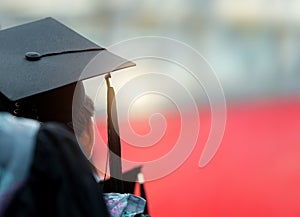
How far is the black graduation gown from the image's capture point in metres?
0.69

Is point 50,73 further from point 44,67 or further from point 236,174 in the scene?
point 236,174

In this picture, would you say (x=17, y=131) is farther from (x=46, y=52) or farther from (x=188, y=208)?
(x=188, y=208)

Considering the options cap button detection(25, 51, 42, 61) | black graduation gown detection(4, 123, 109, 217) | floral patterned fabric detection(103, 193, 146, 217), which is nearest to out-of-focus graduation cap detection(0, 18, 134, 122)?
cap button detection(25, 51, 42, 61)

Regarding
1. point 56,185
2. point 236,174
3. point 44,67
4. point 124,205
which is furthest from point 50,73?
point 236,174

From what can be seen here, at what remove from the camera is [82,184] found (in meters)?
0.73

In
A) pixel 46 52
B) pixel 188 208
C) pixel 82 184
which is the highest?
pixel 46 52

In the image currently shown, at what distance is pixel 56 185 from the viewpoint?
71 cm

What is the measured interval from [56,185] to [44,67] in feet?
2.27

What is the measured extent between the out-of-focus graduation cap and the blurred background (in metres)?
1.16

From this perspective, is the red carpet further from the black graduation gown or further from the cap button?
the black graduation gown

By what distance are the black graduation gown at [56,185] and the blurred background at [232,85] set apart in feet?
6.23

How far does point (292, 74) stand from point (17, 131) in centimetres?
405

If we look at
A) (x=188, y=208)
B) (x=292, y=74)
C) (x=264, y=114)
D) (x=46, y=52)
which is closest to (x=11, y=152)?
(x=46, y=52)

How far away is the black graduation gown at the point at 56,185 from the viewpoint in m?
0.69
